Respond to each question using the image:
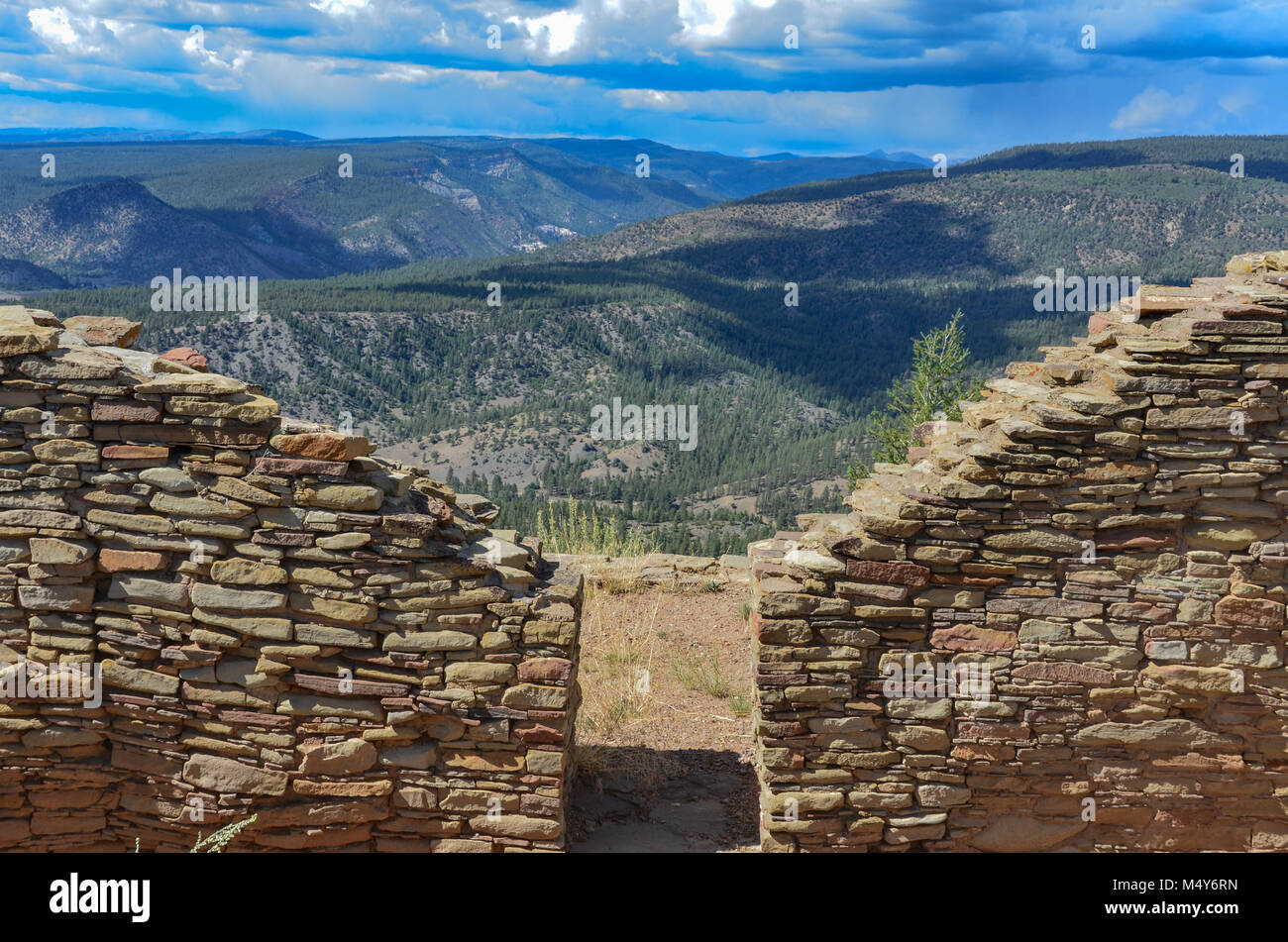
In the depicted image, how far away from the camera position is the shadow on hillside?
8.02 metres

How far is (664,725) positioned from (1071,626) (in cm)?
439

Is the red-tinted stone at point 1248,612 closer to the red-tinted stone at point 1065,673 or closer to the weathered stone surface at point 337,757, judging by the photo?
the red-tinted stone at point 1065,673

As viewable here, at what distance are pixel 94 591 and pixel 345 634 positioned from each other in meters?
1.80

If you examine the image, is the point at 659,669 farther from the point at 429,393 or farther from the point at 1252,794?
the point at 429,393

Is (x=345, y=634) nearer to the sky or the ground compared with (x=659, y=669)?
nearer to the sky

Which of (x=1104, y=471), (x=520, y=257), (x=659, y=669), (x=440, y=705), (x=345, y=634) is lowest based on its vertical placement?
(x=659, y=669)

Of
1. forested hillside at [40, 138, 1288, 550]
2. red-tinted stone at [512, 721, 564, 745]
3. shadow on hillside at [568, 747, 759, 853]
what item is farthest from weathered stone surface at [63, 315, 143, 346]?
forested hillside at [40, 138, 1288, 550]

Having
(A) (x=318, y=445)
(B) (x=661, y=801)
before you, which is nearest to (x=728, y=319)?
(B) (x=661, y=801)

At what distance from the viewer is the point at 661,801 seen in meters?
8.75

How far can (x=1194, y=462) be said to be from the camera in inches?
278

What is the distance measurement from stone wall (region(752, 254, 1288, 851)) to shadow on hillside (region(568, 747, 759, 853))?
859mm

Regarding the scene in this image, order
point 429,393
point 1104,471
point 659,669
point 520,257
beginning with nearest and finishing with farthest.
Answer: point 1104,471
point 659,669
point 429,393
point 520,257

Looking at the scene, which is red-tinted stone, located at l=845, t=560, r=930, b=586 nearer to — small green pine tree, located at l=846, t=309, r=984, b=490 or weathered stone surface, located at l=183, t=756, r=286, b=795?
weathered stone surface, located at l=183, t=756, r=286, b=795

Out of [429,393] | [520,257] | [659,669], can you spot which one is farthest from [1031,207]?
[659,669]
